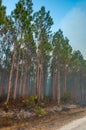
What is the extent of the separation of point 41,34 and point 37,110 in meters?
17.6

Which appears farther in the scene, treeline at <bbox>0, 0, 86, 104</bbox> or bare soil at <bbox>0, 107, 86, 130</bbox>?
treeline at <bbox>0, 0, 86, 104</bbox>

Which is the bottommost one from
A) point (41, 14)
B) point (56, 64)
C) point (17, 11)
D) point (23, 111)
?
point (23, 111)

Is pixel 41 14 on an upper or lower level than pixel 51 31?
upper

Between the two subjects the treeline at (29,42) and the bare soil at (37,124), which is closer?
the bare soil at (37,124)

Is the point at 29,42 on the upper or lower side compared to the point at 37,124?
upper

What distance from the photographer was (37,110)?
29.4 m

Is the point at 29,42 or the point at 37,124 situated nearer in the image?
the point at 37,124

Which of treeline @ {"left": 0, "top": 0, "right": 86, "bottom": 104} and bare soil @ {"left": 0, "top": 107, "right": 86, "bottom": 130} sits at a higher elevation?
treeline @ {"left": 0, "top": 0, "right": 86, "bottom": 104}

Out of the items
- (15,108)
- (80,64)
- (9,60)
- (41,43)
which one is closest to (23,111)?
(15,108)

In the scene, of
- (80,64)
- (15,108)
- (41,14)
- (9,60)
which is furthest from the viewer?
(80,64)

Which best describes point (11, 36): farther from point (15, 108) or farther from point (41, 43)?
point (15, 108)

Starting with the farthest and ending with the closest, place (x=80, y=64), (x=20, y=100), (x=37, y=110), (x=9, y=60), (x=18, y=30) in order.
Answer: (x=80, y=64) < (x=9, y=60) < (x=18, y=30) < (x=20, y=100) < (x=37, y=110)

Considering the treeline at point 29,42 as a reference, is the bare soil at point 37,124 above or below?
below

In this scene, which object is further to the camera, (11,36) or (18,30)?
(11,36)
